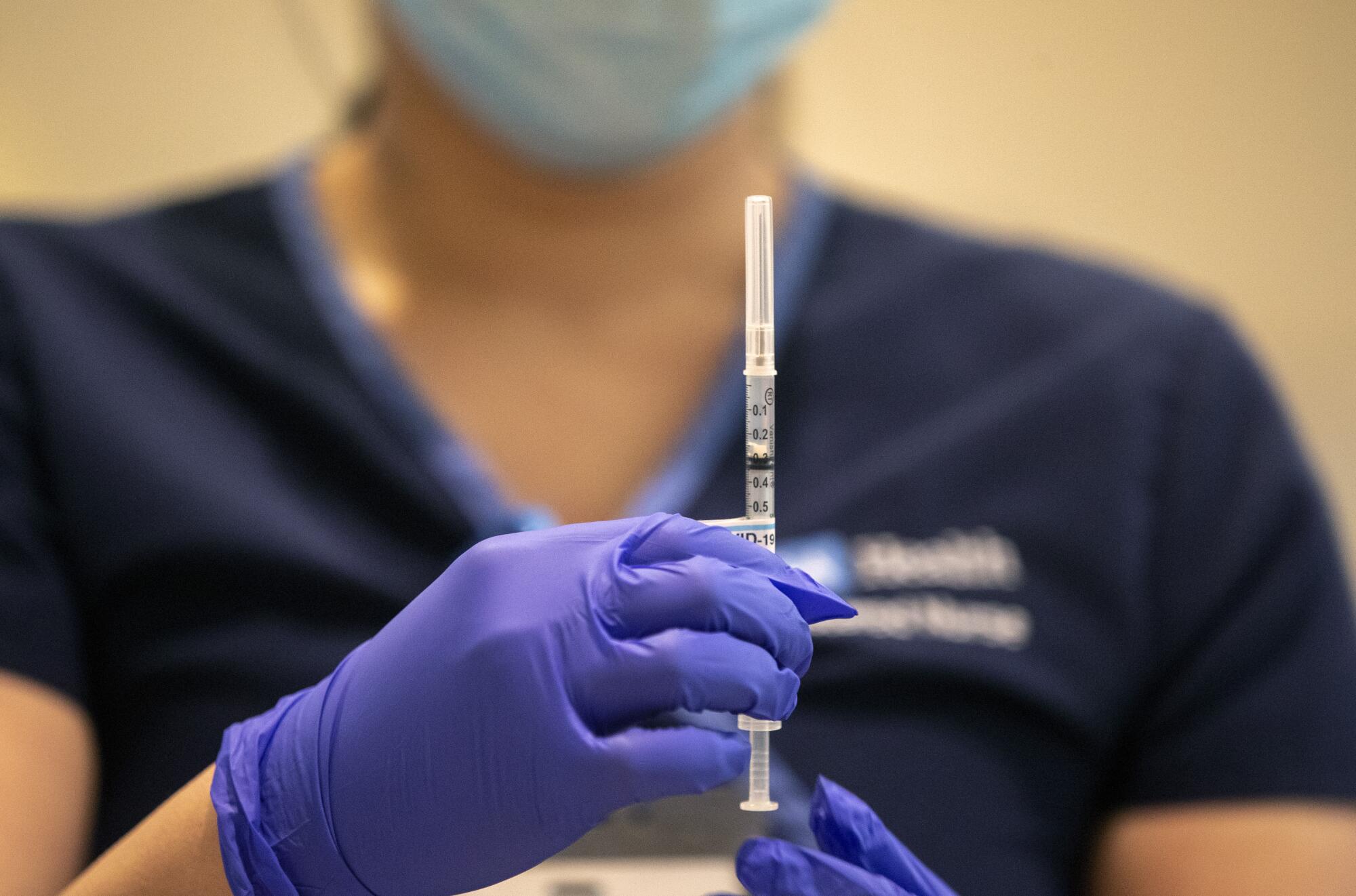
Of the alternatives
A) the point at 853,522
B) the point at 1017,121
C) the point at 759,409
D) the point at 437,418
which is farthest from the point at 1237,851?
the point at 1017,121

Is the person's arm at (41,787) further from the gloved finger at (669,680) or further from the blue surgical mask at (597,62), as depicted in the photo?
the blue surgical mask at (597,62)

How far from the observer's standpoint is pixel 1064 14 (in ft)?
4.08

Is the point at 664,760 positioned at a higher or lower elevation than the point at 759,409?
lower

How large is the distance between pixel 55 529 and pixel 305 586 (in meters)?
0.16

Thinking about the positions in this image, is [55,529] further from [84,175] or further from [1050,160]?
[1050,160]

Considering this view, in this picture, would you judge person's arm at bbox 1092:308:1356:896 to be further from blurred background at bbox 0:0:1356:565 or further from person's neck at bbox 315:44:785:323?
blurred background at bbox 0:0:1356:565

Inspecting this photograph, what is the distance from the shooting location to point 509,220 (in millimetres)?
859

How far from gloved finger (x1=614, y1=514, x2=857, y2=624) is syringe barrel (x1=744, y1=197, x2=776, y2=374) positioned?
82 millimetres

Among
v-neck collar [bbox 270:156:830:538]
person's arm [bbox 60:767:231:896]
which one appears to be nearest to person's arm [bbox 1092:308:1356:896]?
v-neck collar [bbox 270:156:830:538]

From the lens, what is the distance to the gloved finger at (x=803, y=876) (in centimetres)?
46

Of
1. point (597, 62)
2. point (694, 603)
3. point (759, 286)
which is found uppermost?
point (597, 62)

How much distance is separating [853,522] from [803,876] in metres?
0.32

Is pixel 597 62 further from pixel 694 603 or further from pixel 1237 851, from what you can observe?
pixel 1237 851

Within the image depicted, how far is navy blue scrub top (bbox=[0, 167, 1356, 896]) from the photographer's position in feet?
2.31
